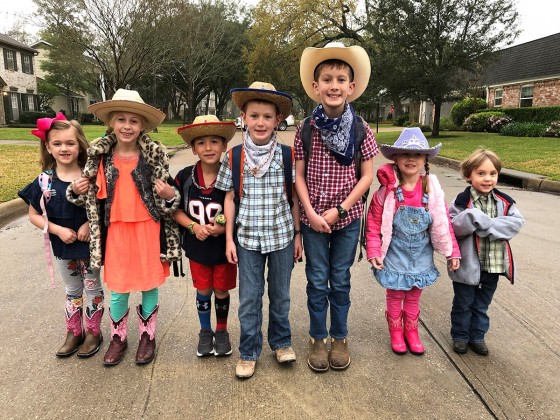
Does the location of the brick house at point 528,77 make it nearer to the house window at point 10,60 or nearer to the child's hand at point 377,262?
the child's hand at point 377,262

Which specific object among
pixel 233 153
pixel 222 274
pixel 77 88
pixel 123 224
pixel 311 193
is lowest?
pixel 222 274

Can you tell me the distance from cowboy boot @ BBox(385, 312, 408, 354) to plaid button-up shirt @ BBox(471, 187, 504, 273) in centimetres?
66

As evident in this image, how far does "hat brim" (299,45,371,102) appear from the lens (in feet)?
8.34

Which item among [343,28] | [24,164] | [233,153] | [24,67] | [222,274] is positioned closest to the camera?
[233,153]

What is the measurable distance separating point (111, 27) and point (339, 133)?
1859 centimetres

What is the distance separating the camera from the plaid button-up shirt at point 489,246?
280 cm

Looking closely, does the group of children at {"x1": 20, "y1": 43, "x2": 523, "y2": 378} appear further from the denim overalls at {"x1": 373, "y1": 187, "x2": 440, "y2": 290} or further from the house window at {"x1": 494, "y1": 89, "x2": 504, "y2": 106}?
the house window at {"x1": 494, "y1": 89, "x2": 504, "y2": 106}

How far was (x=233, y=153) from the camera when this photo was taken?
2.62m

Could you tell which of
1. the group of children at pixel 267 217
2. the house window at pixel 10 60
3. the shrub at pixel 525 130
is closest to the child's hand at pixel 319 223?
the group of children at pixel 267 217

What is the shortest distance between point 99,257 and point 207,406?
1.11 metres

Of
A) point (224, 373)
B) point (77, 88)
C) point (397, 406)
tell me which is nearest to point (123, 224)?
point (224, 373)

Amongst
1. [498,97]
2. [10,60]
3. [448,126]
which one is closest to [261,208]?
[448,126]

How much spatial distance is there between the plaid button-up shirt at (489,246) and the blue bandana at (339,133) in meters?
0.98

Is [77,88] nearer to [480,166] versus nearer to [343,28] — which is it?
[343,28]
